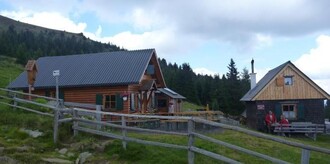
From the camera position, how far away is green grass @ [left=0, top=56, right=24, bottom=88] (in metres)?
57.3

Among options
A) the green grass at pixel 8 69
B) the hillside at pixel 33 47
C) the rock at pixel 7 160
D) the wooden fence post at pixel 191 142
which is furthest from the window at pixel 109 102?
the hillside at pixel 33 47

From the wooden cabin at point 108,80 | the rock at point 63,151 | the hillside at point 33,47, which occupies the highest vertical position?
the hillside at point 33,47

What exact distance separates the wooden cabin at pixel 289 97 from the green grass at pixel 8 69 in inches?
1411

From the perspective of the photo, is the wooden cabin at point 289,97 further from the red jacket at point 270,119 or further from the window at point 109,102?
the window at point 109,102

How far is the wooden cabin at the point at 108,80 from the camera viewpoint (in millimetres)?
26016

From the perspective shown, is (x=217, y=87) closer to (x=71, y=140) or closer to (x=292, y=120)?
(x=292, y=120)

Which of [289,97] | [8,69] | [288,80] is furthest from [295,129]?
[8,69]

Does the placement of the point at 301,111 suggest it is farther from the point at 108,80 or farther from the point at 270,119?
the point at 108,80

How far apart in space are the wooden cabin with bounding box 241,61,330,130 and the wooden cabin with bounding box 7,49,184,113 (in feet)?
27.5

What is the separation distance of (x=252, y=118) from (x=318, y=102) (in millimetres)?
5306

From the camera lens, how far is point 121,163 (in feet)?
30.6

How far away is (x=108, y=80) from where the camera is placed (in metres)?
26.3

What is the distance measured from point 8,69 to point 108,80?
4553 centimetres

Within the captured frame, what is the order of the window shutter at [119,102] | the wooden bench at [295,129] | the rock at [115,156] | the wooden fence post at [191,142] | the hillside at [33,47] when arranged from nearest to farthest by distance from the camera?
the wooden fence post at [191,142], the rock at [115,156], the window shutter at [119,102], the wooden bench at [295,129], the hillside at [33,47]
